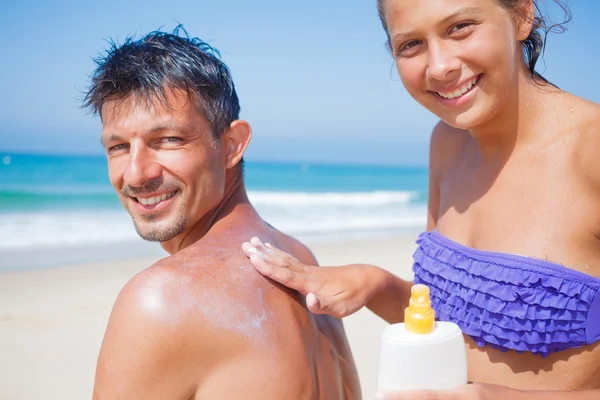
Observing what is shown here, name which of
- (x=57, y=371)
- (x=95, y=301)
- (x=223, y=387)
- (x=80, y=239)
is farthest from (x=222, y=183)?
(x=80, y=239)

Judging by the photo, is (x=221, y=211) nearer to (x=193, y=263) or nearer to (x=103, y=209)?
(x=193, y=263)

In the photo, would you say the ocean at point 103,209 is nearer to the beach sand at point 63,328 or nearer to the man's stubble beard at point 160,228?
the beach sand at point 63,328

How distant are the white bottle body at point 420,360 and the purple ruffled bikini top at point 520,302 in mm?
611

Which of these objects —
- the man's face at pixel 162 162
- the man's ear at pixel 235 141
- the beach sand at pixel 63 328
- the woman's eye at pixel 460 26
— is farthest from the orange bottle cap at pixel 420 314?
the beach sand at pixel 63 328

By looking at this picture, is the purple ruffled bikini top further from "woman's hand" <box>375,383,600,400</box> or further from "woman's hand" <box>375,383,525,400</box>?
"woman's hand" <box>375,383,525,400</box>

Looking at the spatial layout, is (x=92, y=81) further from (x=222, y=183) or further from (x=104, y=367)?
(x=104, y=367)

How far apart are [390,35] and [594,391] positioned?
1.39m

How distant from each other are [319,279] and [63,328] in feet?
17.2

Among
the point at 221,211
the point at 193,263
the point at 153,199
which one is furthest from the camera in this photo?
the point at 221,211

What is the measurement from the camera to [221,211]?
2.55 metres

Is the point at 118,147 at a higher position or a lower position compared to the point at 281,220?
higher

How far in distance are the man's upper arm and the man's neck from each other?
62 cm

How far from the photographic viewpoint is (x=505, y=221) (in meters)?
2.36

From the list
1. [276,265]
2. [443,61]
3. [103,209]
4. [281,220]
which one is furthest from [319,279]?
[103,209]
